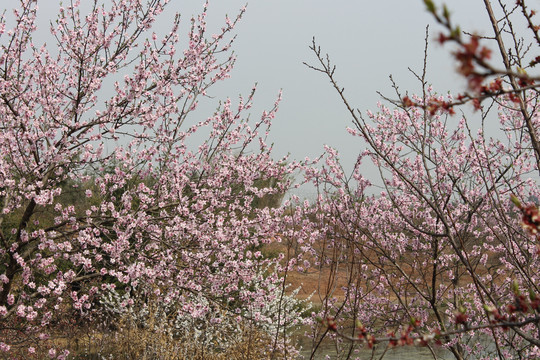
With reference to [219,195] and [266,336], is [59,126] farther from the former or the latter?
[266,336]

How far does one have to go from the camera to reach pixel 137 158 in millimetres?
6320

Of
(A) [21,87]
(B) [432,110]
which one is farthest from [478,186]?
(B) [432,110]

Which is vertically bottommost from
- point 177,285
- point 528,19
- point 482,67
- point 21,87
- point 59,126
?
point 482,67

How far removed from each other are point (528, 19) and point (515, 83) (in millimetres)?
253

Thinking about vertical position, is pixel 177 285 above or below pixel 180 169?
below

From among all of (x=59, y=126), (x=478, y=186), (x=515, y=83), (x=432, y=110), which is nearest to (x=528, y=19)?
(x=515, y=83)

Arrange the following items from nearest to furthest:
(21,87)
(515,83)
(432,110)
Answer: (432,110) < (515,83) < (21,87)

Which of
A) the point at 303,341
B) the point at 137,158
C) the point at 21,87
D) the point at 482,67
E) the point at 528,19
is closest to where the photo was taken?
the point at 482,67

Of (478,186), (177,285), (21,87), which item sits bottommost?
(177,285)

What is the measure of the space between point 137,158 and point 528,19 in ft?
17.3

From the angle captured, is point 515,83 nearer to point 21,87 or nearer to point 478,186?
point 21,87

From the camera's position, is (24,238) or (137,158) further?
(137,158)

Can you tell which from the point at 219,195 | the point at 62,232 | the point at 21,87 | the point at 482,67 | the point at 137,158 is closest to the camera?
the point at 482,67

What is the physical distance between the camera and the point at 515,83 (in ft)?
6.41
